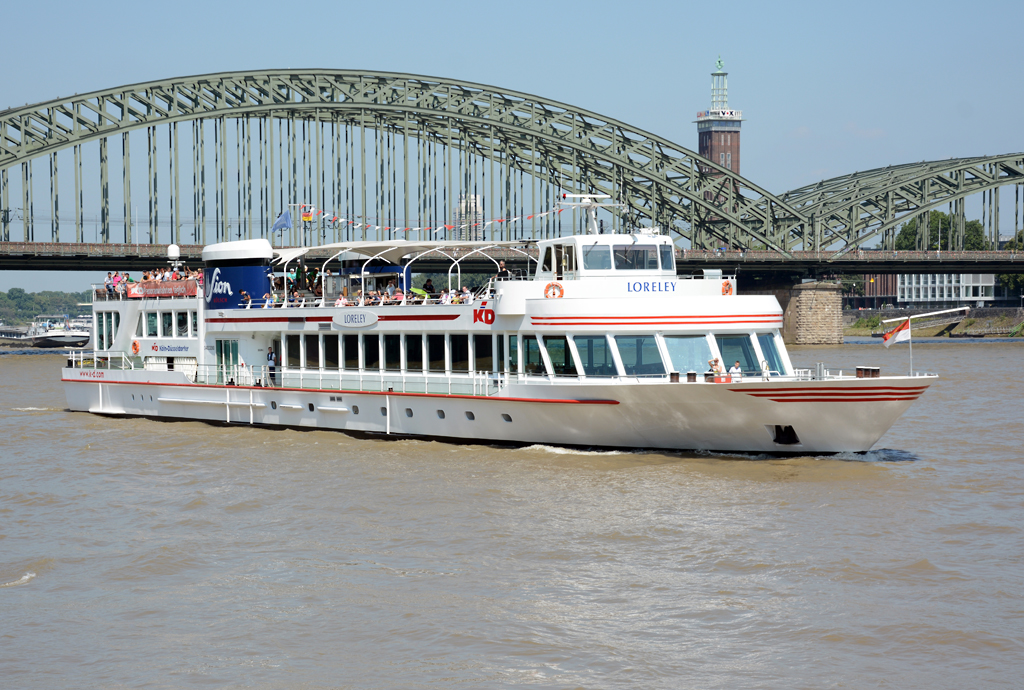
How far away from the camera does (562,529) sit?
16.7 m

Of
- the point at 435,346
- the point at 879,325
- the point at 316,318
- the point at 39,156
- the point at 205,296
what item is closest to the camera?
the point at 435,346

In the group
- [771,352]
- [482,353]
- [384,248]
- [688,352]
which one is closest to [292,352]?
[384,248]

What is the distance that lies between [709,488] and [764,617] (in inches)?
256

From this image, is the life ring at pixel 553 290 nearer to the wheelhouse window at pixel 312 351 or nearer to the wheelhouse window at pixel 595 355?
the wheelhouse window at pixel 595 355

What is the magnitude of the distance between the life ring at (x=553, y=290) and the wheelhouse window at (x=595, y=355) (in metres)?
0.99

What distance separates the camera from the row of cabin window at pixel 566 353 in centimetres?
2167

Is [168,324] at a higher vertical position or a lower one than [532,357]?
higher

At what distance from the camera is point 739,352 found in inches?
A: 861

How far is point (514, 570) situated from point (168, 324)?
20.1m

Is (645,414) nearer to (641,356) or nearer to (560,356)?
(641,356)

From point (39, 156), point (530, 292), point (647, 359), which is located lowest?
point (647, 359)

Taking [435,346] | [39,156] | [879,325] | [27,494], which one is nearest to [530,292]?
[435,346]

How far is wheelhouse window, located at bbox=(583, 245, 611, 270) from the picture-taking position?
23234 mm

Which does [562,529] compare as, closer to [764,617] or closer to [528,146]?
[764,617]
